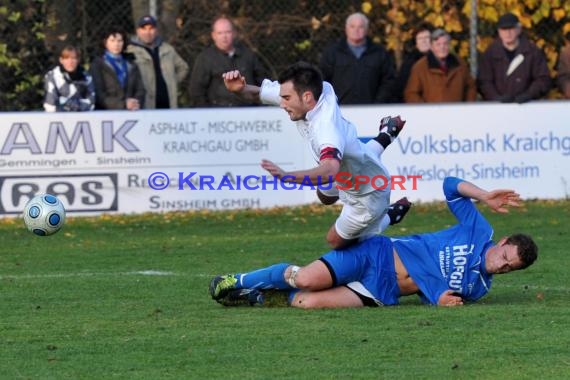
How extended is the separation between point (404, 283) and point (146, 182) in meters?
8.09

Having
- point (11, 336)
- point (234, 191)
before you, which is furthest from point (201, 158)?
point (11, 336)

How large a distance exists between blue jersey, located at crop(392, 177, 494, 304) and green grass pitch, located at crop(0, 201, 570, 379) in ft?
0.64

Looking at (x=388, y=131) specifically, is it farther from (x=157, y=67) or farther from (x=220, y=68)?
(x=157, y=67)

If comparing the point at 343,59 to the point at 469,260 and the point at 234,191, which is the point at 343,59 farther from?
the point at 469,260

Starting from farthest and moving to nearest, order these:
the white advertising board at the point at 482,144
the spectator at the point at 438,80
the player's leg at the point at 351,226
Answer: the spectator at the point at 438,80, the white advertising board at the point at 482,144, the player's leg at the point at 351,226

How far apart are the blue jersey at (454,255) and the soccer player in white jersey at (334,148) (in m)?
0.45

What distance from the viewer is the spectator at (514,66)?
17.9m

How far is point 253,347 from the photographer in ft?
25.8

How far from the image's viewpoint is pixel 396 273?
374 inches

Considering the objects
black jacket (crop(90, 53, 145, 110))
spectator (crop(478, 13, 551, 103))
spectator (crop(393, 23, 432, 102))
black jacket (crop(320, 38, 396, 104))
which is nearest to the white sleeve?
black jacket (crop(90, 53, 145, 110))

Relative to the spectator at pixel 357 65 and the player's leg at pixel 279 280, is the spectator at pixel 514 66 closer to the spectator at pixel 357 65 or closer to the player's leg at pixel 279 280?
the spectator at pixel 357 65

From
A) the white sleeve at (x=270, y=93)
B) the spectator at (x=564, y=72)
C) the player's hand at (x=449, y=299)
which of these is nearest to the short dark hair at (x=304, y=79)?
the white sleeve at (x=270, y=93)

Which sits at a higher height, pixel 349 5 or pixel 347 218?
pixel 349 5

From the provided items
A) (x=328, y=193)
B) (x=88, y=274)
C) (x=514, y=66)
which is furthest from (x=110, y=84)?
(x=328, y=193)
